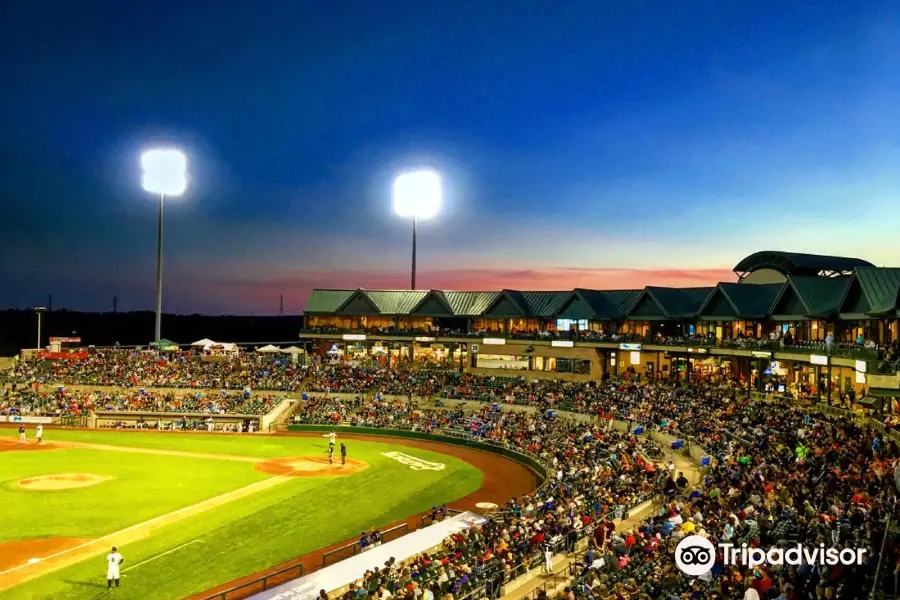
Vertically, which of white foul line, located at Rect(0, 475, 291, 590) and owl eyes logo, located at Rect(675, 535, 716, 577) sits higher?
owl eyes logo, located at Rect(675, 535, 716, 577)

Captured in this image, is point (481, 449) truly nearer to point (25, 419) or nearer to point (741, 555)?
point (741, 555)

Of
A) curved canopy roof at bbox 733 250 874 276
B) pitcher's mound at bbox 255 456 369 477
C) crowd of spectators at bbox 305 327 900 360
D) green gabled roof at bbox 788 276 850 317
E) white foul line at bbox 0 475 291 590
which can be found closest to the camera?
white foul line at bbox 0 475 291 590

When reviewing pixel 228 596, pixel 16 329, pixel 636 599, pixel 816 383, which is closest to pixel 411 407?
pixel 816 383

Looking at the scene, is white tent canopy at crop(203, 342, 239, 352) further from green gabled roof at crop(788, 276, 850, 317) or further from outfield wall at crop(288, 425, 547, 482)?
green gabled roof at crop(788, 276, 850, 317)

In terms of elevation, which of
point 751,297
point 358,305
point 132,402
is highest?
point 751,297

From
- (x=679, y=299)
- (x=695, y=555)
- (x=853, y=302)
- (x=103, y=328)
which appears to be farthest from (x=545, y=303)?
(x=103, y=328)

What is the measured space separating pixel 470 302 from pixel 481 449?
25.9 m

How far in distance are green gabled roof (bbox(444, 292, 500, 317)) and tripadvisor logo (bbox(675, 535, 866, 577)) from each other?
5023 cm

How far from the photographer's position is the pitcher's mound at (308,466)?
1426 inches

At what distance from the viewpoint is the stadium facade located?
34.0m

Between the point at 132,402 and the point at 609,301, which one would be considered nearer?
the point at 132,402

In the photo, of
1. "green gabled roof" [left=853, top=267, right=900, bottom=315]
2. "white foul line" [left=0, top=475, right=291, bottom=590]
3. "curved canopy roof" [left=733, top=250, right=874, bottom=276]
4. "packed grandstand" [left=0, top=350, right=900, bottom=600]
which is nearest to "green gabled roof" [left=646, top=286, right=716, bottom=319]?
"curved canopy roof" [left=733, top=250, right=874, bottom=276]

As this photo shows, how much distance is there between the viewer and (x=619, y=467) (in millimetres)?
27844

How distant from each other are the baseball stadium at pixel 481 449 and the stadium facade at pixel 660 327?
0.65 feet
